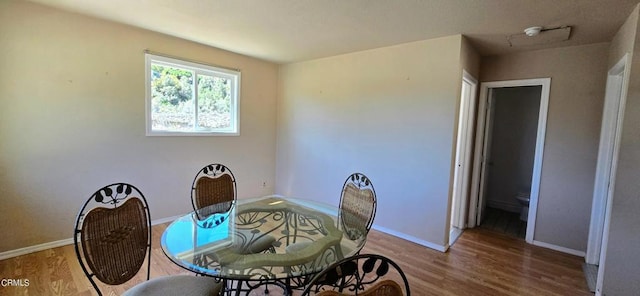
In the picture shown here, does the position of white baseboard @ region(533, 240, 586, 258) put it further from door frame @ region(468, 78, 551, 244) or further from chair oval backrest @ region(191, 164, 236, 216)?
chair oval backrest @ region(191, 164, 236, 216)

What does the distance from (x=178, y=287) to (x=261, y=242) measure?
0.60 m

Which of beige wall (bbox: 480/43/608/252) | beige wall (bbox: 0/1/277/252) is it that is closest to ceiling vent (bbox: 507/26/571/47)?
beige wall (bbox: 480/43/608/252)

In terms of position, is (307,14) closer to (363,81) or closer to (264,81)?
(363,81)

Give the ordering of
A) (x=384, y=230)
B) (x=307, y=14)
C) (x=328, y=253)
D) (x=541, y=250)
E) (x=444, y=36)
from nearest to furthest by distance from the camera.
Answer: (x=328, y=253)
(x=307, y=14)
(x=444, y=36)
(x=541, y=250)
(x=384, y=230)

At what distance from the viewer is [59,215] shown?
9.46ft

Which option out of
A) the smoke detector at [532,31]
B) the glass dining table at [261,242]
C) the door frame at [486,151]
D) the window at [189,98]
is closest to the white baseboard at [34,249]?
the window at [189,98]

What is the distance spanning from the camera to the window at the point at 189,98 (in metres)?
3.45

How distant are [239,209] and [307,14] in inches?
74.0

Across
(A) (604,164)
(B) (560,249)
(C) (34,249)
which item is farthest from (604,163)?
(C) (34,249)

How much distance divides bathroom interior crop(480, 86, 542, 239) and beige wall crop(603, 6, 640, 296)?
7.43 ft

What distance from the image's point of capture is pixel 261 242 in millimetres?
2016

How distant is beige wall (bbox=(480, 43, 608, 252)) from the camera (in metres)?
3.08

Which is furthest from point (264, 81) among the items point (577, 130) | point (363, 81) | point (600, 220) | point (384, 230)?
point (600, 220)

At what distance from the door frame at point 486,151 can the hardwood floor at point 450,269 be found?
544 millimetres
